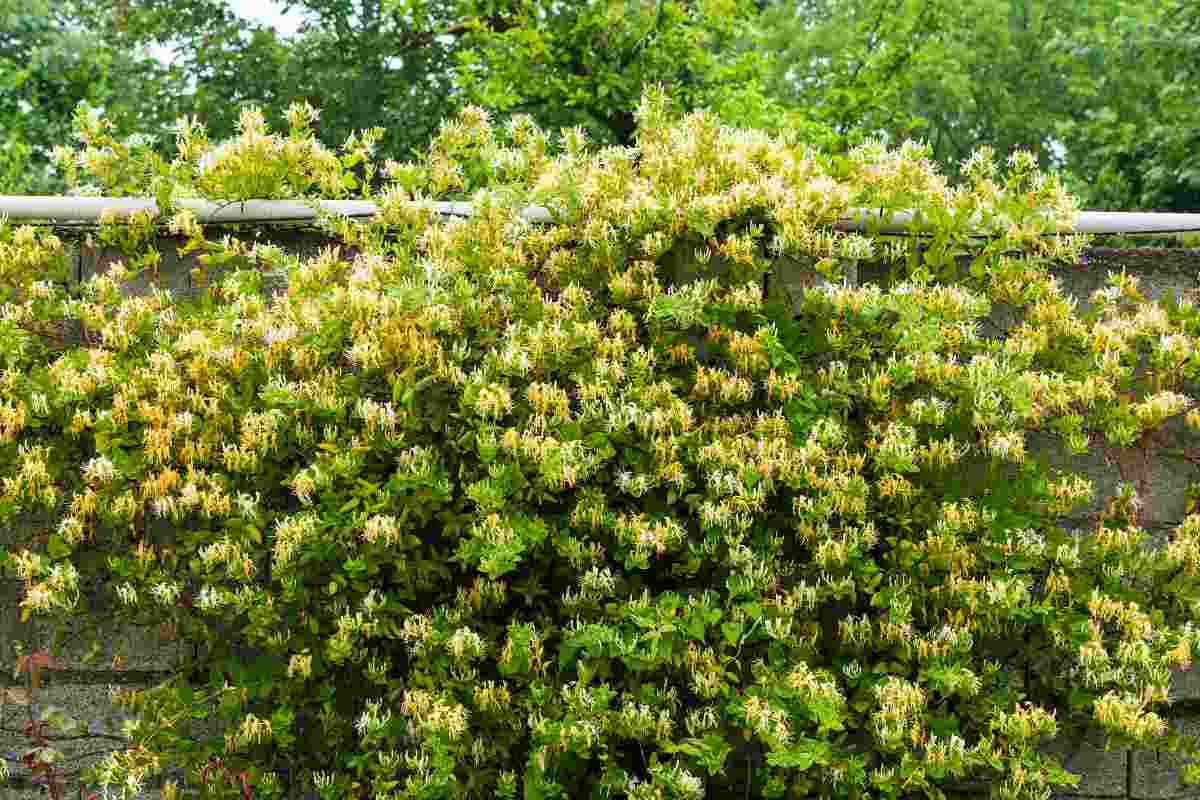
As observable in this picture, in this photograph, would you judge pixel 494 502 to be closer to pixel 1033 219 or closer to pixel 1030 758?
pixel 1030 758

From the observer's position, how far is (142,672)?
3021mm

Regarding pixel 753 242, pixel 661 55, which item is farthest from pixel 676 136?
pixel 661 55

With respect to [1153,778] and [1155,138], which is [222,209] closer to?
[1153,778]

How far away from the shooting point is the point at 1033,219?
9.89 ft

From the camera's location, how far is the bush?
2660mm

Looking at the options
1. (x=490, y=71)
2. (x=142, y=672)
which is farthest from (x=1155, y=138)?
(x=142, y=672)

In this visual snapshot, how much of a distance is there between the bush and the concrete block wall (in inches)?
3.3

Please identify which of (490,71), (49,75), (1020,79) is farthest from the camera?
(1020,79)

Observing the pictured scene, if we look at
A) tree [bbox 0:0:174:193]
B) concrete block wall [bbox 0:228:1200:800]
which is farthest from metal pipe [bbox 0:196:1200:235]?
tree [bbox 0:0:174:193]

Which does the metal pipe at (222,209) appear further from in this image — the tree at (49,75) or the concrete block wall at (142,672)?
the tree at (49,75)

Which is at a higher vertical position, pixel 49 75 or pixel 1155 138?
pixel 49 75

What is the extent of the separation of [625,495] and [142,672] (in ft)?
4.80

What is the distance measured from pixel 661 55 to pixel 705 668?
7.48 meters

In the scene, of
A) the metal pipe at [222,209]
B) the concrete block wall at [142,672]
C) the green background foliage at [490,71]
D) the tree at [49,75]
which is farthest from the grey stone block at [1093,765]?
the tree at [49,75]
